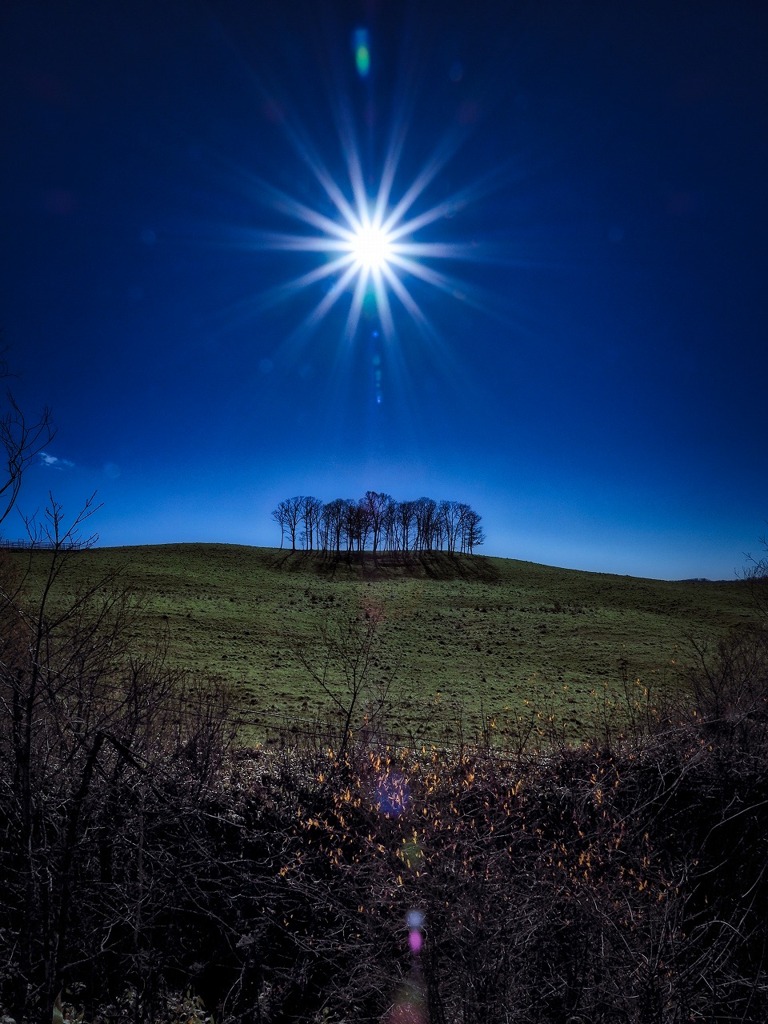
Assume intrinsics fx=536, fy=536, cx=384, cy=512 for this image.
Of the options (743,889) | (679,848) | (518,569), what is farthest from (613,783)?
(518,569)

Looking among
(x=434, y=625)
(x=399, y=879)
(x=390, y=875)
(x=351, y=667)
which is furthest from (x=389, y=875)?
(x=434, y=625)

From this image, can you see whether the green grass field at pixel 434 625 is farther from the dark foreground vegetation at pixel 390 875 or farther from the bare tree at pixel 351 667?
the dark foreground vegetation at pixel 390 875

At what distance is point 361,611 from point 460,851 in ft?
110

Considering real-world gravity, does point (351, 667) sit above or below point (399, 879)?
below

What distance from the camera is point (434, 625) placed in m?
36.6

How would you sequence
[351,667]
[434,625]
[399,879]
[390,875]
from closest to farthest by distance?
[399,879] → [390,875] → [351,667] → [434,625]

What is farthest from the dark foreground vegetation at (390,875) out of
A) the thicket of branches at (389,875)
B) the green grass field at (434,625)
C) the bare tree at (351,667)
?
the bare tree at (351,667)

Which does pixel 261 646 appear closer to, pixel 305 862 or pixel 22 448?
pixel 305 862

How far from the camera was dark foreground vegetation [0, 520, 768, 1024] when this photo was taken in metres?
4.88

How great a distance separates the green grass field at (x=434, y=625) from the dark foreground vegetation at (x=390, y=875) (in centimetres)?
198

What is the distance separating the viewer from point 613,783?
7.82 m

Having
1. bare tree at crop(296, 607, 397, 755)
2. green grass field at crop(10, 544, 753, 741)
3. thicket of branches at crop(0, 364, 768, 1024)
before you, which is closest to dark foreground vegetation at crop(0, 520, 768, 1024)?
thicket of branches at crop(0, 364, 768, 1024)

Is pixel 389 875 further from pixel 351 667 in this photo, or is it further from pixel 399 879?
pixel 351 667

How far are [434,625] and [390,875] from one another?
101 feet
